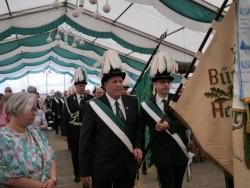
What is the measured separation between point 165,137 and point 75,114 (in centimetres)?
355

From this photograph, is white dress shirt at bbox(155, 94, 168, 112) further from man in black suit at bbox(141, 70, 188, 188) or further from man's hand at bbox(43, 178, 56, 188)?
man's hand at bbox(43, 178, 56, 188)

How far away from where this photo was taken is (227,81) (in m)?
2.60

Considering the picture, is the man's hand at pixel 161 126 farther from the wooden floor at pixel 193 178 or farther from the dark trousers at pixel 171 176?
the wooden floor at pixel 193 178

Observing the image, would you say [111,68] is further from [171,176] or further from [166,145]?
[171,176]

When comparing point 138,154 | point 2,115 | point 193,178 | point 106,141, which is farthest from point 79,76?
point 138,154

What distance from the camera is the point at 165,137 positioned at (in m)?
3.66

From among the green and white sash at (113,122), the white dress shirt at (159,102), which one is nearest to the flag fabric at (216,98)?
the green and white sash at (113,122)

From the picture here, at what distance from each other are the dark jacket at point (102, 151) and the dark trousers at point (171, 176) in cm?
38

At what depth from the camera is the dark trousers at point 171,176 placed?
142 inches

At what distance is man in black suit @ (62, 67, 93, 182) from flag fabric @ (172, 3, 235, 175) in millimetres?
4324

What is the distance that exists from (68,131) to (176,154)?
12.6 feet

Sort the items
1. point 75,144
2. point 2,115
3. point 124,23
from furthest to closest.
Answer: point 124,23 < point 75,144 < point 2,115

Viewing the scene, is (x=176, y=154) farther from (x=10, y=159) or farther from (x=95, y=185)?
(x=10, y=159)

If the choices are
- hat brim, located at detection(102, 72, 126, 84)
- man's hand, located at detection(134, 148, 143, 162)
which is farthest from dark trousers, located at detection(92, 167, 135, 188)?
hat brim, located at detection(102, 72, 126, 84)
